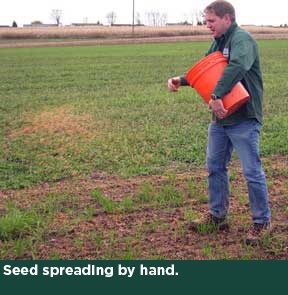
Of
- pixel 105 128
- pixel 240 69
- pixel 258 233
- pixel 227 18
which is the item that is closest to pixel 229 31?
pixel 227 18

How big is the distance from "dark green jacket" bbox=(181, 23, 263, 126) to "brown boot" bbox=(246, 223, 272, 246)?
37.4 inches

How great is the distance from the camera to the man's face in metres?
3.93

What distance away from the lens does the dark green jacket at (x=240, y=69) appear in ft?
12.3

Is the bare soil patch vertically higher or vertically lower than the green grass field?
lower

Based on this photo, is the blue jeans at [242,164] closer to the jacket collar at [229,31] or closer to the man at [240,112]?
the man at [240,112]

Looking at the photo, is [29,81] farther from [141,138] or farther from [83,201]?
[83,201]

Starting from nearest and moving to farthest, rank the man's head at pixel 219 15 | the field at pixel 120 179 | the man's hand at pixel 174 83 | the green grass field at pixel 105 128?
the man's head at pixel 219 15 < the field at pixel 120 179 < the man's hand at pixel 174 83 < the green grass field at pixel 105 128

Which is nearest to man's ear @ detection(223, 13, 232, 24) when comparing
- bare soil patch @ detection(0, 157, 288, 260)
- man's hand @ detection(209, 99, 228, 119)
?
man's hand @ detection(209, 99, 228, 119)

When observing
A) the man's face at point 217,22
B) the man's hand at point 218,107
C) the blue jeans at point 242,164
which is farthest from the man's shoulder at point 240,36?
the blue jeans at point 242,164

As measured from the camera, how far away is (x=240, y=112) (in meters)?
4.01

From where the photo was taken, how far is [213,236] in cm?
436

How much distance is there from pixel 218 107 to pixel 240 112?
0.27 metres

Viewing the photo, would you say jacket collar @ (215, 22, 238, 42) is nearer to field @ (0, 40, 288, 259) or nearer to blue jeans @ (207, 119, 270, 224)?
blue jeans @ (207, 119, 270, 224)
